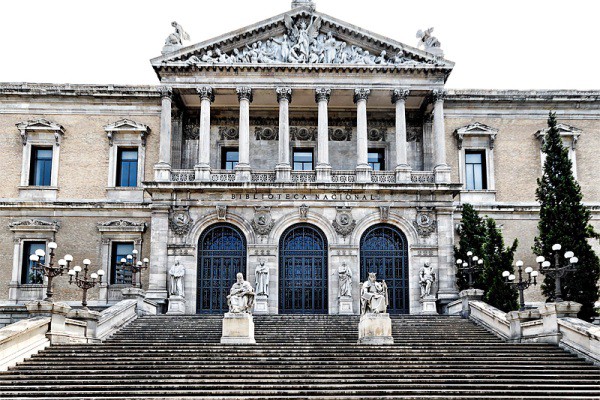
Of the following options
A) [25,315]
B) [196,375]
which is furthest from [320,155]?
[196,375]

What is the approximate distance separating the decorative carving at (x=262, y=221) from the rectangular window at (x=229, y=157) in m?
4.59

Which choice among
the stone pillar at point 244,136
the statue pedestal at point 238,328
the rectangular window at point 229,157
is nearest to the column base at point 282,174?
the stone pillar at point 244,136

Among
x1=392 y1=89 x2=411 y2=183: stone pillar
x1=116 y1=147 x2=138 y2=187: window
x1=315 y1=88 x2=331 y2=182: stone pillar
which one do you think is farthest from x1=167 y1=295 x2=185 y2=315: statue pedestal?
x1=392 y1=89 x2=411 y2=183: stone pillar

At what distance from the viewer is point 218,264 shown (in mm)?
35406

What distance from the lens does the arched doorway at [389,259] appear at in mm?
35156

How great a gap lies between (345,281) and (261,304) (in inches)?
149

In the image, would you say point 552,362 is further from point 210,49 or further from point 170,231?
point 210,49

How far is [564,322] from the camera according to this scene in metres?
23.6

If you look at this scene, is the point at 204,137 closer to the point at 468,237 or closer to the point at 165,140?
the point at 165,140

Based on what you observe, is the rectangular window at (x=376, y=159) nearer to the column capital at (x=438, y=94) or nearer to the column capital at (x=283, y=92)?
the column capital at (x=438, y=94)

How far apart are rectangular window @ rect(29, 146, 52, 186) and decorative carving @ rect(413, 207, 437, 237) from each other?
1804 centimetres

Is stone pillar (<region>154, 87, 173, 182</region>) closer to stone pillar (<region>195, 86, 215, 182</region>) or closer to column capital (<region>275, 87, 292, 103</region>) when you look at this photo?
stone pillar (<region>195, 86, 215, 182</region>)

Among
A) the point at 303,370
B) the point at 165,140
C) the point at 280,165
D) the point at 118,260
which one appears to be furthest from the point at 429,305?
the point at 118,260

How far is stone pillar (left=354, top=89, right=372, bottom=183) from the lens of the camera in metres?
35.9
